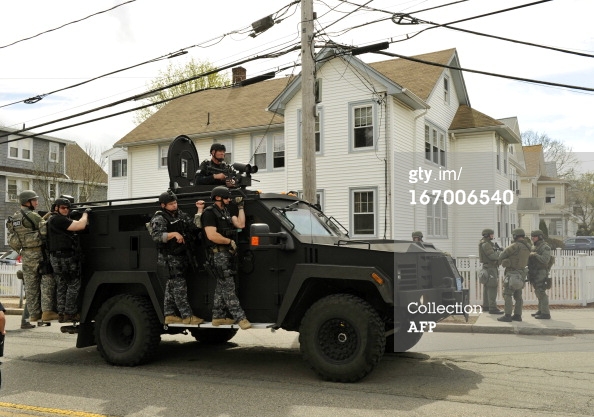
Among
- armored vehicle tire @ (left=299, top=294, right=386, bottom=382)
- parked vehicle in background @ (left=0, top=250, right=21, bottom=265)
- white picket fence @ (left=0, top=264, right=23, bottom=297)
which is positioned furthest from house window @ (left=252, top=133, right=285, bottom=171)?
armored vehicle tire @ (left=299, top=294, right=386, bottom=382)

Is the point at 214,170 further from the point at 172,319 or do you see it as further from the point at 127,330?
the point at 127,330

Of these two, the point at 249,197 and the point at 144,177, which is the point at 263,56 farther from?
the point at 144,177

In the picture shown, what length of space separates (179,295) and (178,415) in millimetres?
2030

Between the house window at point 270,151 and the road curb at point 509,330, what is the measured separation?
14349 mm

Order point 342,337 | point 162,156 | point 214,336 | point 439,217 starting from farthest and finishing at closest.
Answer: point 162,156 → point 439,217 → point 214,336 → point 342,337

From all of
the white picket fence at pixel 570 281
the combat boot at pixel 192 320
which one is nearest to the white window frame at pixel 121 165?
the white picket fence at pixel 570 281

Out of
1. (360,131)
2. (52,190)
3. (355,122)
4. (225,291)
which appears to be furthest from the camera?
(52,190)

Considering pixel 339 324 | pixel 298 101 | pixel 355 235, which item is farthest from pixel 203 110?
pixel 339 324

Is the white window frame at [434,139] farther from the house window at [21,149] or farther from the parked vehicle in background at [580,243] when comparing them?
the house window at [21,149]

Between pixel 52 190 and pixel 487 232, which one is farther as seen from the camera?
pixel 52 190

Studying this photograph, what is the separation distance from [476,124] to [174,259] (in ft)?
60.8

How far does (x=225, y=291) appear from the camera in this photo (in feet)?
22.7

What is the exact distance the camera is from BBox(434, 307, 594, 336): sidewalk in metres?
10.2

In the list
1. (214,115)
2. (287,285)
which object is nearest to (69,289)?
(287,285)
